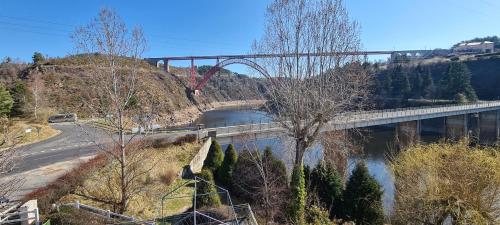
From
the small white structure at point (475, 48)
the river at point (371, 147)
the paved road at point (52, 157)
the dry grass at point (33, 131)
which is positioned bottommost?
the river at point (371, 147)

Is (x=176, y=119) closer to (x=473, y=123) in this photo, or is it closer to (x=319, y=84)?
(x=473, y=123)

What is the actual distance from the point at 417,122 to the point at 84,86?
4876 cm

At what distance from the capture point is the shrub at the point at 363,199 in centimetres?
1496

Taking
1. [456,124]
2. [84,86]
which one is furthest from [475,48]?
[84,86]

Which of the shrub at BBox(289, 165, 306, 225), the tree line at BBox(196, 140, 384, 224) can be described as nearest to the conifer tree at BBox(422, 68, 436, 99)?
the tree line at BBox(196, 140, 384, 224)

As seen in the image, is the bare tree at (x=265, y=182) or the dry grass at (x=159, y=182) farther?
the bare tree at (x=265, y=182)

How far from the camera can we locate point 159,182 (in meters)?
18.9

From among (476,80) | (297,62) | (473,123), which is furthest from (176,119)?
(476,80)

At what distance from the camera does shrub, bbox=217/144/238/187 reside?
20469 mm

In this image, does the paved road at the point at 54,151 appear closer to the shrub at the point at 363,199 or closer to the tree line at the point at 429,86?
the shrub at the point at 363,199

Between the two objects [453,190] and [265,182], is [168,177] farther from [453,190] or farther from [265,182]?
[453,190]

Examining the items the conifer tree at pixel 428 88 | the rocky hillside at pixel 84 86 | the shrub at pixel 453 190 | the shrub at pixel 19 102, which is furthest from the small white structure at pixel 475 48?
the shrub at pixel 19 102

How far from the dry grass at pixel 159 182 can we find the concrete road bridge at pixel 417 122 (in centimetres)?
433

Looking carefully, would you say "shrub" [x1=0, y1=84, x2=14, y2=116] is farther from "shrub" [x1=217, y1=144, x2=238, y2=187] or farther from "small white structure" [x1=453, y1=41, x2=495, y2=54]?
"small white structure" [x1=453, y1=41, x2=495, y2=54]
